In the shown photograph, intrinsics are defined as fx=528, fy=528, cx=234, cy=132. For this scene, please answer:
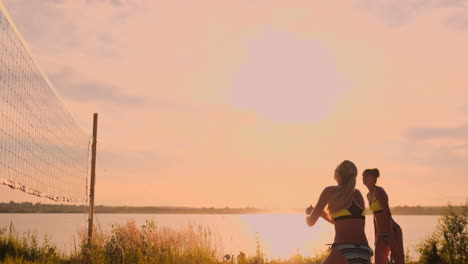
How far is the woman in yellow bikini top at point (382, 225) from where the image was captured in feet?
25.1

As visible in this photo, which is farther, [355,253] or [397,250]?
[397,250]

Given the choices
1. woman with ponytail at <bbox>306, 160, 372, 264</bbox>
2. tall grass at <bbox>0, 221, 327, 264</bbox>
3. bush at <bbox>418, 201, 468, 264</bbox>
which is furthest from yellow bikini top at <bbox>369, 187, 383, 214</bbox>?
bush at <bbox>418, 201, 468, 264</bbox>

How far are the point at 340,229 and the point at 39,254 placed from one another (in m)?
11.3

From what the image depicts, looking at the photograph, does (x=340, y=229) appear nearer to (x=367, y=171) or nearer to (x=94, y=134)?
(x=367, y=171)

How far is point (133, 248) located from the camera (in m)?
13.1

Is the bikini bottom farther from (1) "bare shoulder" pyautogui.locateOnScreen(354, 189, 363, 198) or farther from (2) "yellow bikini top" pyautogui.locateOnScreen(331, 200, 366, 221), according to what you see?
(1) "bare shoulder" pyautogui.locateOnScreen(354, 189, 363, 198)

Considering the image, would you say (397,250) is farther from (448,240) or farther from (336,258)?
(448,240)

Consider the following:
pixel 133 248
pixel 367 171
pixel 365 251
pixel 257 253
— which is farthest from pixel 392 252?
pixel 133 248

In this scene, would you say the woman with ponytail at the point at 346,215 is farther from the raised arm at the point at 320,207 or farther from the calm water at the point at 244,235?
the calm water at the point at 244,235

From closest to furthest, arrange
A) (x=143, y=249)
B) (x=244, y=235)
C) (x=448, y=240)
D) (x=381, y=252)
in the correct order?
1. (x=381, y=252)
2. (x=143, y=249)
3. (x=448, y=240)
4. (x=244, y=235)

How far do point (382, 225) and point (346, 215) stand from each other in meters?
2.83

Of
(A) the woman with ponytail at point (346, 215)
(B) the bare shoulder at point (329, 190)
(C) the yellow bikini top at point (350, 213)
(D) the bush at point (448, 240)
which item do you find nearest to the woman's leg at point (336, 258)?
(A) the woman with ponytail at point (346, 215)

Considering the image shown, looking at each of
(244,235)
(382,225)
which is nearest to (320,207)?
(382,225)

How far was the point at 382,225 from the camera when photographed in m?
7.78
